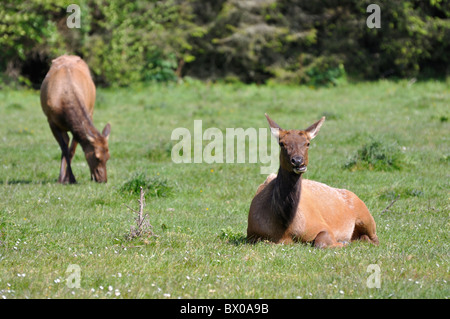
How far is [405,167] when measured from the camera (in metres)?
12.7

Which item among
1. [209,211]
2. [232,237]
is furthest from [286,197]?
[209,211]

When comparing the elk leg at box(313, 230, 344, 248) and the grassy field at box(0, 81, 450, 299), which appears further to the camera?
the elk leg at box(313, 230, 344, 248)

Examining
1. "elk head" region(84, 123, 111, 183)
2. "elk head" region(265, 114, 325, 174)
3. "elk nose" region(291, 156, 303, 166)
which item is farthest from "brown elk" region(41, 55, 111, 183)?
"elk nose" region(291, 156, 303, 166)

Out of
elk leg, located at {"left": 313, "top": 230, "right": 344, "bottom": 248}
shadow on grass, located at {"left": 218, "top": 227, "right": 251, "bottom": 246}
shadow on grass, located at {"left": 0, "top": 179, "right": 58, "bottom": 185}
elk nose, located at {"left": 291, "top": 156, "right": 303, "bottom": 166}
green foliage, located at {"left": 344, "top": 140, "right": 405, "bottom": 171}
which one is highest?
elk nose, located at {"left": 291, "top": 156, "right": 303, "bottom": 166}

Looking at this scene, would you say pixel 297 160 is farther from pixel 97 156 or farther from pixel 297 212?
pixel 97 156

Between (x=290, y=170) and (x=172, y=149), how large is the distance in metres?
7.75

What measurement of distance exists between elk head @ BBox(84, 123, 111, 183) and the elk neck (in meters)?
5.78

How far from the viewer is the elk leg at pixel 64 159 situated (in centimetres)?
1245

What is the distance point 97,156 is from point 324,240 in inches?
252

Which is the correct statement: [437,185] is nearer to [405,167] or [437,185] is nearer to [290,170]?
[405,167]

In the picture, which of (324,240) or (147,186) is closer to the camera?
(324,240)

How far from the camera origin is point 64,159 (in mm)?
12992

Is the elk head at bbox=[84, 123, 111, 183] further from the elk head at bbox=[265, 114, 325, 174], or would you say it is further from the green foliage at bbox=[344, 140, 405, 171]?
the elk head at bbox=[265, 114, 325, 174]

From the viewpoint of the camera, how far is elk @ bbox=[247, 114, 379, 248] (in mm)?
7152
